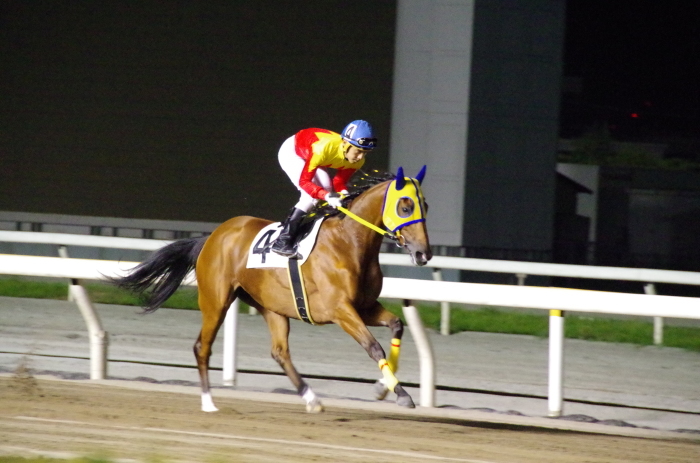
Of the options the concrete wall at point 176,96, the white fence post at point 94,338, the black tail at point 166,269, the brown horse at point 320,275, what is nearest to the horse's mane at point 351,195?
the brown horse at point 320,275

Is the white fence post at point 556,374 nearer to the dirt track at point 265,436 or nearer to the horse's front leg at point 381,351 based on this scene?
the dirt track at point 265,436

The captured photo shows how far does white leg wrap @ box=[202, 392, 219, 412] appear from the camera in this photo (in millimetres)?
5023

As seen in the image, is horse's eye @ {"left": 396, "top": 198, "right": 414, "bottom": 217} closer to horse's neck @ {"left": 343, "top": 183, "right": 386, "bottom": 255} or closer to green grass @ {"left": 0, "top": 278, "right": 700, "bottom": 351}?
horse's neck @ {"left": 343, "top": 183, "right": 386, "bottom": 255}

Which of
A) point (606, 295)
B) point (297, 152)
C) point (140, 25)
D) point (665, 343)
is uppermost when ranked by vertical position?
point (140, 25)

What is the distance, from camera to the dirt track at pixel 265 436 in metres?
3.97

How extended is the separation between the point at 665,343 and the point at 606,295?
11.9ft

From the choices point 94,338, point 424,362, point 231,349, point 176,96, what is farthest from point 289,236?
point 176,96

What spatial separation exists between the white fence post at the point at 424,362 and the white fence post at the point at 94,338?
6.70 feet

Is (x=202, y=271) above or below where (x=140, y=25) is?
below

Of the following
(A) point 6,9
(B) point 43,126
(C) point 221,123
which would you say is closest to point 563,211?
(C) point 221,123

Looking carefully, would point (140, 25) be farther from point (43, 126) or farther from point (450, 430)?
point (450, 430)

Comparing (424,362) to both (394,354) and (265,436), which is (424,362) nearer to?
(394,354)

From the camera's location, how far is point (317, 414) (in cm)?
501

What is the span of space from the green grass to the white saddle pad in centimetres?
385
